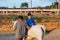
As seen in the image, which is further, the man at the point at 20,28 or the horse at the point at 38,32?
the man at the point at 20,28

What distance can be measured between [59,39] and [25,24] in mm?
8811

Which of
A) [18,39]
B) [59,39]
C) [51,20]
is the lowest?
[51,20]

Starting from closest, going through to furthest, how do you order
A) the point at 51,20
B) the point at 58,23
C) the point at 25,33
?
the point at 25,33, the point at 58,23, the point at 51,20

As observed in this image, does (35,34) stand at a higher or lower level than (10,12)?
higher

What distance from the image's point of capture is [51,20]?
40.6m

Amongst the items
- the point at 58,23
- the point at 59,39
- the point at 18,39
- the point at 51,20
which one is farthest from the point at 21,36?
the point at 51,20

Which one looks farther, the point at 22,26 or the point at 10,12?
the point at 10,12

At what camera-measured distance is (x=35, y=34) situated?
10.4 m

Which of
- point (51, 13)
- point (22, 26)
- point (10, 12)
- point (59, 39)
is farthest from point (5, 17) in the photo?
point (22, 26)

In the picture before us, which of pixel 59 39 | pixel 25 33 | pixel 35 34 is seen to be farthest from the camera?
pixel 59 39

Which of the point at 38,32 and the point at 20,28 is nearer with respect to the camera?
the point at 38,32

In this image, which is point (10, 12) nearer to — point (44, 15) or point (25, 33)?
point (44, 15)

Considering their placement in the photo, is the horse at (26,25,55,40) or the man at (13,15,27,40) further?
the man at (13,15,27,40)

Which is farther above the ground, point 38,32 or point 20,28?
point 38,32
